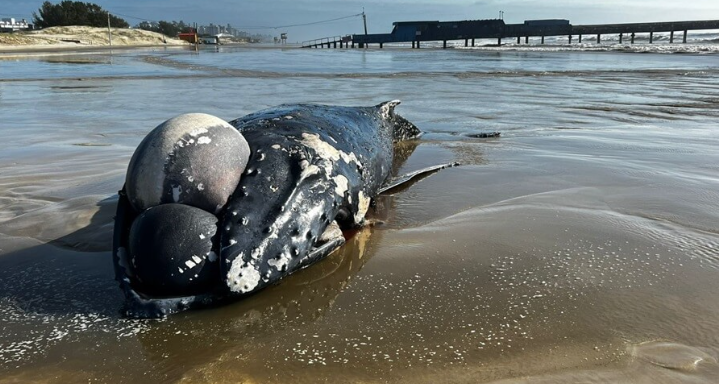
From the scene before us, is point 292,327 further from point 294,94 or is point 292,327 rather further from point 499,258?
point 294,94

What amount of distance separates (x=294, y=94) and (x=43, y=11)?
78.7m

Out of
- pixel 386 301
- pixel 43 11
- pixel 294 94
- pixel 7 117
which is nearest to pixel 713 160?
pixel 386 301

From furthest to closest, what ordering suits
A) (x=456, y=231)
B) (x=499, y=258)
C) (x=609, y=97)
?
(x=609, y=97), (x=456, y=231), (x=499, y=258)

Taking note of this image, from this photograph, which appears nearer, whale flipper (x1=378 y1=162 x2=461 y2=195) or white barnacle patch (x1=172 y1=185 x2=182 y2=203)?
white barnacle patch (x1=172 y1=185 x2=182 y2=203)

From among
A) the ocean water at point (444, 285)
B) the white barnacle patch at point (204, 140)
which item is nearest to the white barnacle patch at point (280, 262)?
the ocean water at point (444, 285)

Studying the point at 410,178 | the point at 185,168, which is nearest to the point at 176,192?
the point at 185,168

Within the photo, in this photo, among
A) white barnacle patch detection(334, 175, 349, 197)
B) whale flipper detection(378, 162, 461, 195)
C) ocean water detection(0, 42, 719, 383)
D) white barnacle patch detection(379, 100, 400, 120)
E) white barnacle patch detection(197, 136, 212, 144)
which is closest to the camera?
ocean water detection(0, 42, 719, 383)

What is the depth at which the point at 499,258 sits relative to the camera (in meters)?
2.91

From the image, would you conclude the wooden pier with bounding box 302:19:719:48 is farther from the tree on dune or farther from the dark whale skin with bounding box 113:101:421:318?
the dark whale skin with bounding box 113:101:421:318

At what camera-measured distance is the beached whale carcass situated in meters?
2.38

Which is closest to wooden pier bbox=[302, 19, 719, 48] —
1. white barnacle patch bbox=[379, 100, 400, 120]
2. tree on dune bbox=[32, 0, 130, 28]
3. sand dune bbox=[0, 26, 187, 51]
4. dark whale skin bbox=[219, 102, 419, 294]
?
sand dune bbox=[0, 26, 187, 51]

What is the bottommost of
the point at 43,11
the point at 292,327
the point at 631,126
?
the point at 292,327

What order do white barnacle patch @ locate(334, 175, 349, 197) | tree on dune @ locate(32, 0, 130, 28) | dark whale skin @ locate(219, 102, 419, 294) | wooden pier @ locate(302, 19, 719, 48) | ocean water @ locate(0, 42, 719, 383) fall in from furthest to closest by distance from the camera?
tree on dune @ locate(32, 0, 130, 28) → wooden pier @ locate(302, 19, 719, 48) → white barnacle patch @ locate(334, 175, 349, 197) → dark whale skin @ locate(219, 102, 419, 294) → ocean water @ locate(0, 42, 719, 383)

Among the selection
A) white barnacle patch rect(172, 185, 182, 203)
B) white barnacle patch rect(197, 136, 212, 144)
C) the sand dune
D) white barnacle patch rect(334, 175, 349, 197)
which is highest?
the sand dune
